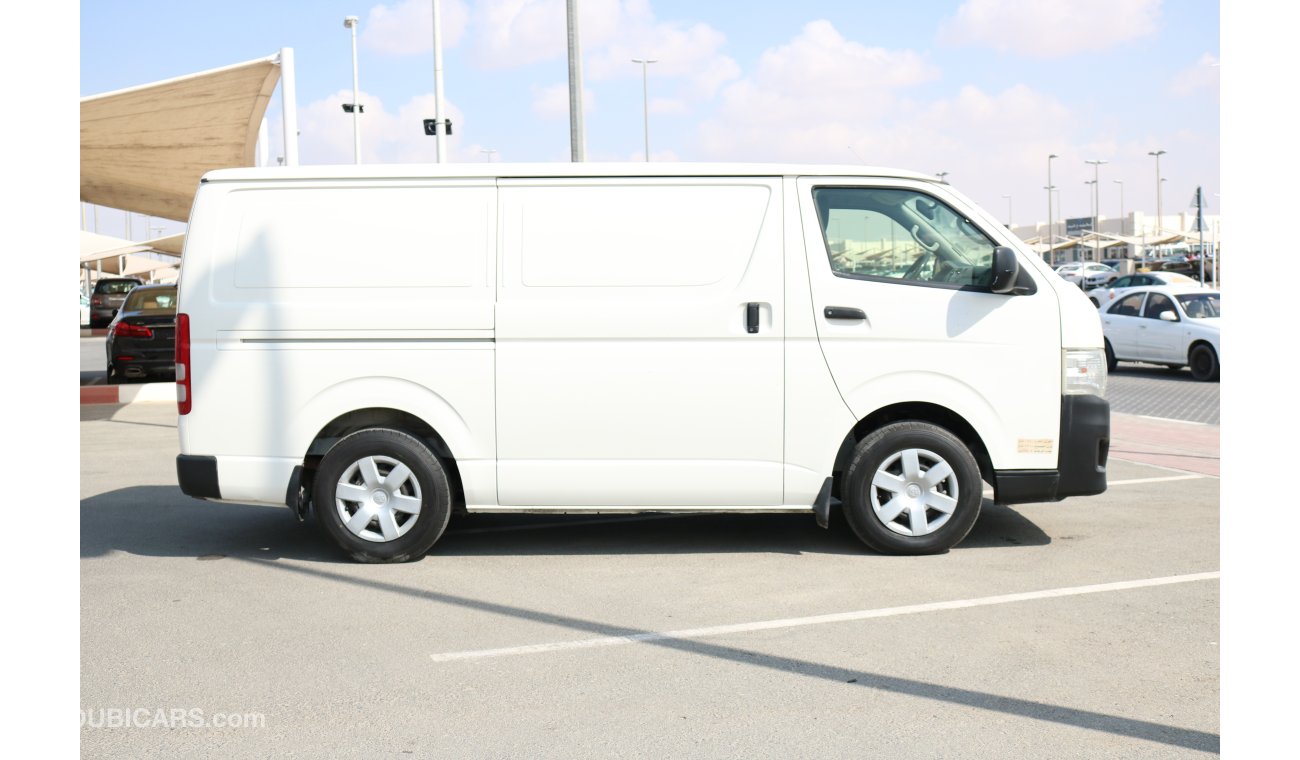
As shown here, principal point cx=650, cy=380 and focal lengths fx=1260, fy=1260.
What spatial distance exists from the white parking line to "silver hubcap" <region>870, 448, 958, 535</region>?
2.87 ft

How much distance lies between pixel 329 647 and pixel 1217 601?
13.2 ft

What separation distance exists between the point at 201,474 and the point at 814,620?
3.46 m

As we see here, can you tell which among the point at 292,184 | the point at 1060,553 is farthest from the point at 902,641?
the point at 292,184

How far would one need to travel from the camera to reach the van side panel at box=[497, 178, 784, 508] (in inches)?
263

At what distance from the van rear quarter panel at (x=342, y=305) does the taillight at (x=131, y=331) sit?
40.7 ft

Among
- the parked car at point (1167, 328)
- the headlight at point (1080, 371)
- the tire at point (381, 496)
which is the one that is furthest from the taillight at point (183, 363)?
the parked car at point (1167, 328)

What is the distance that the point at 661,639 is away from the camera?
5320 millimetres

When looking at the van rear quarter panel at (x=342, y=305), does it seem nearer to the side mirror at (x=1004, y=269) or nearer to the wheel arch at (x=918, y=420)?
the wheel arch at (x=918, y=420)

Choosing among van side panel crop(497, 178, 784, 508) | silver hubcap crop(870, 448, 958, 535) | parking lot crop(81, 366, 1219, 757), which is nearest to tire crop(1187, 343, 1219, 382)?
parking lot crop(81, 366, 1219, 757)

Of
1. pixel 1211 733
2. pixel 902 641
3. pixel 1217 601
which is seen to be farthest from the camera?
pixel 1217 601

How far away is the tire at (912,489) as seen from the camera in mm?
6793

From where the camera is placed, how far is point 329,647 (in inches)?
207

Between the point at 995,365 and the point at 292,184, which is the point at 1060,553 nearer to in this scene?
the point at 995,365

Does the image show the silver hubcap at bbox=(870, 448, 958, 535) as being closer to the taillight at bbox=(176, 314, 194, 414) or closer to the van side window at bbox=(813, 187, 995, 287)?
the van side window at bbox=(813, 187, 995, 287)
